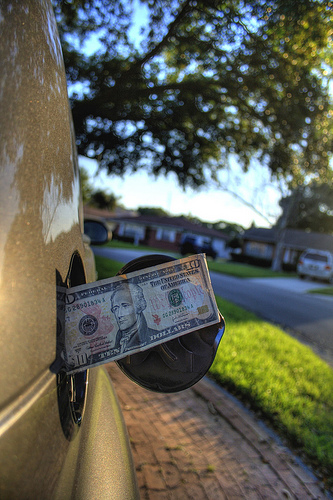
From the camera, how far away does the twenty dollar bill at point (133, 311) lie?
868mm

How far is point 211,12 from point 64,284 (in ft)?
20.8

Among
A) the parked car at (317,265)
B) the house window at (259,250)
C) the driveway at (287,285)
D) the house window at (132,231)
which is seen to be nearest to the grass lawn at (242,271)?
the driveway at (287,285)

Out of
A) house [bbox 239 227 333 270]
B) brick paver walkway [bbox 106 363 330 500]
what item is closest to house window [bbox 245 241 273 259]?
house [bbox 239 227 333 270]

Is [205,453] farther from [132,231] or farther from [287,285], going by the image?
[132,231]

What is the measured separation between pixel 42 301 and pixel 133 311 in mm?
227

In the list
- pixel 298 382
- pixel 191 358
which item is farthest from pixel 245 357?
pixel 191 358

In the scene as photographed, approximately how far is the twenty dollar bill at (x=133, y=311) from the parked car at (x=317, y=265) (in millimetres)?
24646

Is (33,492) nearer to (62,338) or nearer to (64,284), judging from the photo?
(62,338)

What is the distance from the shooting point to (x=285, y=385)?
178 inches

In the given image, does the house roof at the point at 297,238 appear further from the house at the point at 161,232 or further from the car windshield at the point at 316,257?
the car windshield at the point at 316,257

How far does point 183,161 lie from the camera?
9.26m

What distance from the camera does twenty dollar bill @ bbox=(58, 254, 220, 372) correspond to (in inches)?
34.2

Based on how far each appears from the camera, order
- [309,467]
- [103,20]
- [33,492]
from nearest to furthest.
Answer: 1. [33,492]
2. [309,467]
3. [103,20]

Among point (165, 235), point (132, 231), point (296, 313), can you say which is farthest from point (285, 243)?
point (296, 313)
